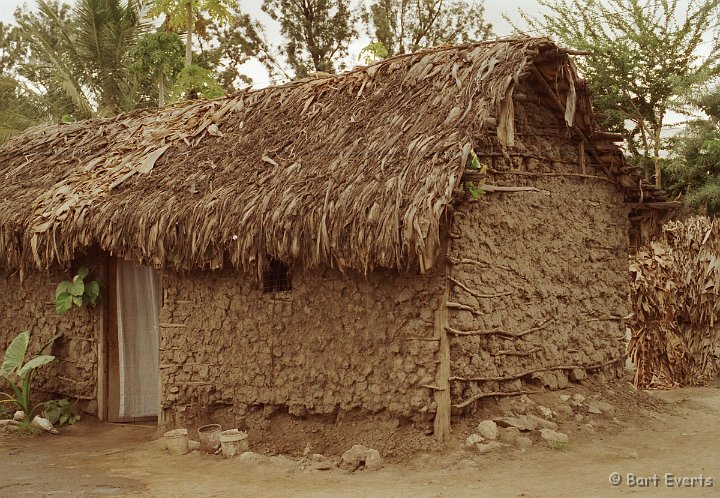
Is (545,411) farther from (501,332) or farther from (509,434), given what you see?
(501,332)

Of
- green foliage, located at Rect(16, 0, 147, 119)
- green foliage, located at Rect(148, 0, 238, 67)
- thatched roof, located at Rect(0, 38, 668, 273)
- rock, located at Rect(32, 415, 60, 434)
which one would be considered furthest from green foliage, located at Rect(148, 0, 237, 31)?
rock, located at Rect(32, 415, 60, 434)

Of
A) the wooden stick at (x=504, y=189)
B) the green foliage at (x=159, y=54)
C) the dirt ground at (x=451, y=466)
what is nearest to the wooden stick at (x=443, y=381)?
the dirt ground at (x=451, y=466)

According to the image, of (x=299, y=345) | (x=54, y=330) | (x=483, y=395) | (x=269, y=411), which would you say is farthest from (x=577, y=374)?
(x=54, y=330)

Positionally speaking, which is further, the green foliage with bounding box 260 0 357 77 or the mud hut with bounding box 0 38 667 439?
the green foliage with bounding box 260 0 357 77

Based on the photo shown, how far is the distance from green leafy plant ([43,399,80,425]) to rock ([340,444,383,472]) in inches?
146

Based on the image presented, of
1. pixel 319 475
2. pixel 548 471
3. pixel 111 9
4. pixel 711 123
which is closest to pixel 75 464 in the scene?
pixel 319 475

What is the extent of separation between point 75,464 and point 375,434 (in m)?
2.57

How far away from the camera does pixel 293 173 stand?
8.27m

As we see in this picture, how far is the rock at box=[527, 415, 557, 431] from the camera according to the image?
25.3ft

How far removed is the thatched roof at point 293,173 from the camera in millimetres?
7324

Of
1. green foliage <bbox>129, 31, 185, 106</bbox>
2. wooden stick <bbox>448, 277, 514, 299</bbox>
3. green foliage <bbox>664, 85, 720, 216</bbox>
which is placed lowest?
wooden stick <bbox>448, 277, 514, 299</bbox>

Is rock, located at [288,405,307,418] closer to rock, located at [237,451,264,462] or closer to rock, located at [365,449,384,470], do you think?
rock, located at [237,451,264,462]

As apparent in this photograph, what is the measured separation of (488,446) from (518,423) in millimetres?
460

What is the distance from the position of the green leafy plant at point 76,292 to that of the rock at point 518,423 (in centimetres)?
427
